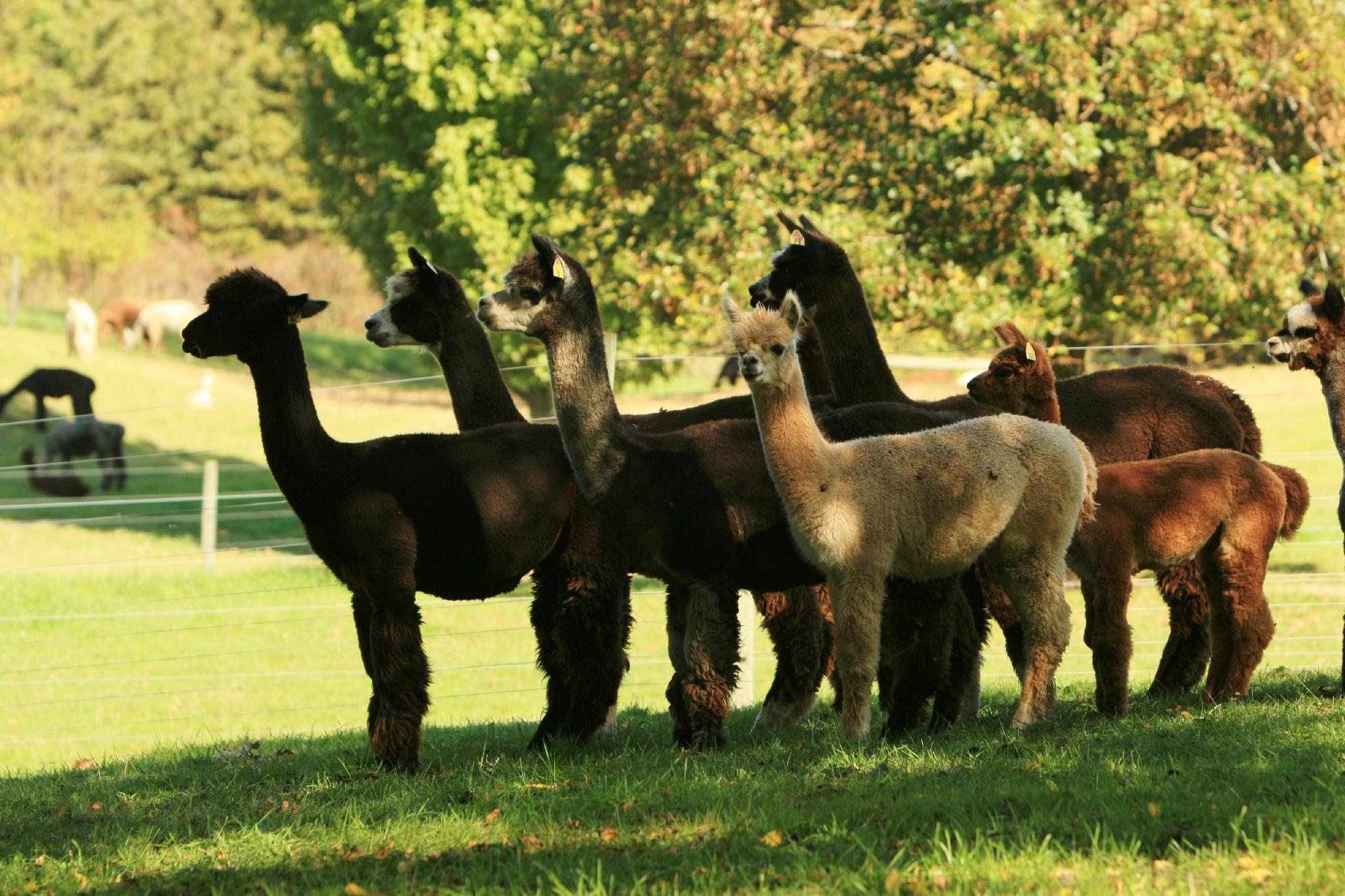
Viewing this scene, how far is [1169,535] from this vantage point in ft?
23.3

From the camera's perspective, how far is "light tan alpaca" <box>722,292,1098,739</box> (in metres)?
6.16

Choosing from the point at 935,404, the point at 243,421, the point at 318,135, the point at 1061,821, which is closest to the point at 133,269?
the point at 243,421

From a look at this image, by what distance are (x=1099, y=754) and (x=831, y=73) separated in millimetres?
11422

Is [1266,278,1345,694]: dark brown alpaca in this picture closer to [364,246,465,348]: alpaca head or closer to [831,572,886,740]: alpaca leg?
[831,572,886,740]: alpaca leg

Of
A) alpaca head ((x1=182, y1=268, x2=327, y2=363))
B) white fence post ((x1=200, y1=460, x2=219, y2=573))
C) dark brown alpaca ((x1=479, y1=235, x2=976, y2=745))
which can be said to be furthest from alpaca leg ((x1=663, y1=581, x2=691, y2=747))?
white fence post ((x1=200, y1=460, x2=219, y2=573))

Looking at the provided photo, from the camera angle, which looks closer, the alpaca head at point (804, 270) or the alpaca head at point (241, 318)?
the alpaca head at point (241, 318)

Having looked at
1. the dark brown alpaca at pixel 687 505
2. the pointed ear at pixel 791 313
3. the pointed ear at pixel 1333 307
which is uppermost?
the pointed ear at pixel 1333 307

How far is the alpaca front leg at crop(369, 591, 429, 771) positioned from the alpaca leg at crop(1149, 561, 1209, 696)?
3.76 metres

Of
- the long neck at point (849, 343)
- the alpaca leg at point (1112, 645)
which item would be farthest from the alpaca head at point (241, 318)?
the alpaca leg at point (1112, 645)

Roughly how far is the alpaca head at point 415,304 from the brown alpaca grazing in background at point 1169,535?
8.75ft

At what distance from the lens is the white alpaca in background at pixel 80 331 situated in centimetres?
3422

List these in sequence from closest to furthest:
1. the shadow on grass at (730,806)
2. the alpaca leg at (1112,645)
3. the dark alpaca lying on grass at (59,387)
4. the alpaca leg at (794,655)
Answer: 1. the shadow on grass at (730,806)
2. the alpaca leg at (1112,645)
3. the alpaca leg at (794,655)
4. the dark alpaca lying on grass at (59,387)

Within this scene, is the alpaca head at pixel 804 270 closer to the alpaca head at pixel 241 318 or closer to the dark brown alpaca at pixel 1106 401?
the dark brown alpaca at pixel 1106 401

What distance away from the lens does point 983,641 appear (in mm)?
7535
